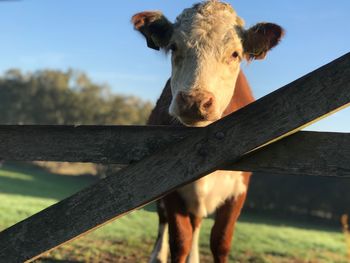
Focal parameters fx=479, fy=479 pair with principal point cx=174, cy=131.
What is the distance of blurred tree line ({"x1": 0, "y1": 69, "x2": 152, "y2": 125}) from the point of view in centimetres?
4741

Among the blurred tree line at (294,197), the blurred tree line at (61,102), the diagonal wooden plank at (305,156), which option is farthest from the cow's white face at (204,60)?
the blurred tree line at (61,102)

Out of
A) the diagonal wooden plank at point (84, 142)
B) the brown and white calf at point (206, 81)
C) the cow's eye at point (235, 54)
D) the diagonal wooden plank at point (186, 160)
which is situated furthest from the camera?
the cow's eye at point (235, 54)

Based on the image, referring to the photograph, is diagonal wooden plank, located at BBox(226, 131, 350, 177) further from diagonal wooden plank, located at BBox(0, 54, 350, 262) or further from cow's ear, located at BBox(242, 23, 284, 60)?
cow's ear, located at BBox(242, 23, 284, 60)

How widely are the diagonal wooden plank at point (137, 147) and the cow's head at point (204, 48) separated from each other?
2.79 feet

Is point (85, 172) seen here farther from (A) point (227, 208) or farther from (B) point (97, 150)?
(B) point (97, 150)

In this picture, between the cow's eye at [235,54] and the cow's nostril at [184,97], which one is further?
the cow's eye at [235,54]

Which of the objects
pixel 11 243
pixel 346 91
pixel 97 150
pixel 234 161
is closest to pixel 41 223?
pixel 11 243

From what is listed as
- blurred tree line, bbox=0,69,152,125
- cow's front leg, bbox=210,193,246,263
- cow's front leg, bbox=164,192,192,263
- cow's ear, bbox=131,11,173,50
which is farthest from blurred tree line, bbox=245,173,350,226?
blurred tree line, bbox=0,69,152,125

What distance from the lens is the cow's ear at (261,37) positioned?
413 centimetres

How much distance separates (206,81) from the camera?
336 cm

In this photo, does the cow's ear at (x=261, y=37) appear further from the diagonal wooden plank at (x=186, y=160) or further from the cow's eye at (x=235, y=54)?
the diagonal wooden plank at (x=186, y=160)

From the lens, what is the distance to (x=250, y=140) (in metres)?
2.12

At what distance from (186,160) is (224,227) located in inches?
108

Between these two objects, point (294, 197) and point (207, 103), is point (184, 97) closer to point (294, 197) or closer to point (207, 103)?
point (207, 103)
